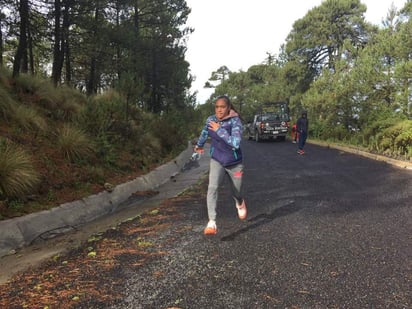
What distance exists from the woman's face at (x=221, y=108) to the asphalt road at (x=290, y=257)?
1.67 metres

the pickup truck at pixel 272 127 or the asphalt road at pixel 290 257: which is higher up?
the pickup truck at pixel 272 127

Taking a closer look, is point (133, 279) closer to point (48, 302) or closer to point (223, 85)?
point (48, 302)

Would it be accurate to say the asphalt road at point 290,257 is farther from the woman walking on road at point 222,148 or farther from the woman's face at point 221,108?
the woman's face at point 221,108

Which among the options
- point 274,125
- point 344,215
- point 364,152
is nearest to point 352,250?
point 344,215

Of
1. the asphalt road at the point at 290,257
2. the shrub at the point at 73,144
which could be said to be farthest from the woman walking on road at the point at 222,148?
the shrub at the point at 73,144

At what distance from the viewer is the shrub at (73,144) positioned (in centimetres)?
809

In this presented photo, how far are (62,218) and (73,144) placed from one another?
2747mm

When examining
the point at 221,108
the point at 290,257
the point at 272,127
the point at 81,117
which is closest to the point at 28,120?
the point at 81,117

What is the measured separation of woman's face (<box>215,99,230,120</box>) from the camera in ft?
15.4

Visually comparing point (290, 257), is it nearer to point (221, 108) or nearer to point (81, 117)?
point (221, 108)

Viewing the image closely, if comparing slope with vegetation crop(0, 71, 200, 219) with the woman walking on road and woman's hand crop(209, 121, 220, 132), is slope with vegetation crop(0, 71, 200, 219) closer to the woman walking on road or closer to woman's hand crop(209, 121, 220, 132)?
the woman walking on road

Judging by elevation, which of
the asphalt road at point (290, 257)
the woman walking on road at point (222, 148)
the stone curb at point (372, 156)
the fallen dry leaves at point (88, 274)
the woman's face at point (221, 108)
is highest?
the woman's face at point (221, 108)

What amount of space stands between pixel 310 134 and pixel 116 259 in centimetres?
2243

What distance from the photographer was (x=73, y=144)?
8148 mm
